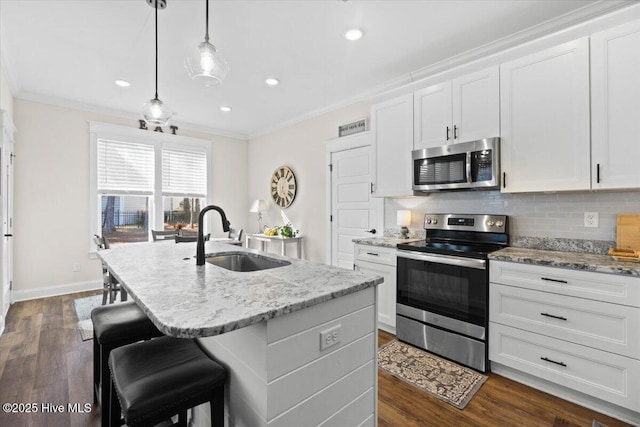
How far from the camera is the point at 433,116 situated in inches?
115

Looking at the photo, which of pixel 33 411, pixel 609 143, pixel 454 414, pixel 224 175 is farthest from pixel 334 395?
pixel 224 175

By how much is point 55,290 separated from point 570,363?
5909 mm

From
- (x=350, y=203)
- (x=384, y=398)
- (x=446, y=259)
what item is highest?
(x=350, y=203)

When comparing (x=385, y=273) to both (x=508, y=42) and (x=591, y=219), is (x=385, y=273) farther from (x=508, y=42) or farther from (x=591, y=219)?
(x=508, y=42)

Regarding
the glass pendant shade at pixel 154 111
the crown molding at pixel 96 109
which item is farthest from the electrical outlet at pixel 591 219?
the crown molding at pixel 96 109

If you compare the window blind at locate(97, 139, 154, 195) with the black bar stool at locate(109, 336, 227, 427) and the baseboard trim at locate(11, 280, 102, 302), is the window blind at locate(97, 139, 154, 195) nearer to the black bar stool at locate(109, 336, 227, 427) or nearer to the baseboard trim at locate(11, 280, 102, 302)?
the baseboard trim at locate(11, 280, 102, 302)

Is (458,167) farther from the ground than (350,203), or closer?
farther from the ground

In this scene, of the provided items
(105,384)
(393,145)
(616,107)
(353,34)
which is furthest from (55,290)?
(616,107)

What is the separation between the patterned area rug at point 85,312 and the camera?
10.0 ft

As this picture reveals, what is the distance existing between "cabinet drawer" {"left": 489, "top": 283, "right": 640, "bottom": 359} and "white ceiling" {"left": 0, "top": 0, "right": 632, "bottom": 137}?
2.16 meters

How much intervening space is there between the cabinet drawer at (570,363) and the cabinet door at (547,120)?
1.11 metres

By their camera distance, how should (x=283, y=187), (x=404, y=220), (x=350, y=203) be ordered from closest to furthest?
(x=404, y=220)
(x=350, y=203)
(x=283, y=187)

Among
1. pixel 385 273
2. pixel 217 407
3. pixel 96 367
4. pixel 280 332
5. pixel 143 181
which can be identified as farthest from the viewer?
pixel 143 181

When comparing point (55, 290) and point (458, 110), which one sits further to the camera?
point (55, 290)
